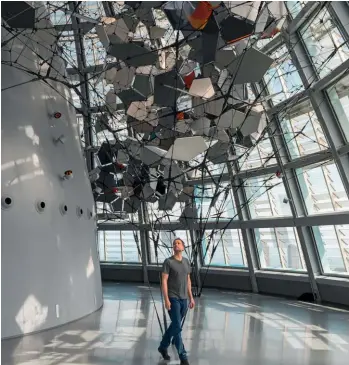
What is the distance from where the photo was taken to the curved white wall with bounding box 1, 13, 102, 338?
798 cm

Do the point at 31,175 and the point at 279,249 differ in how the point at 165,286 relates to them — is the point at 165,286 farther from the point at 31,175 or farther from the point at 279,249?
the point at 279,249

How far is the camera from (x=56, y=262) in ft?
28.8

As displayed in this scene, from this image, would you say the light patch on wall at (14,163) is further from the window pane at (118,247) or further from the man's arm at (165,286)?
the window pane at (118,247)

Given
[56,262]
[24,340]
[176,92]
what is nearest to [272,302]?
[56,262]

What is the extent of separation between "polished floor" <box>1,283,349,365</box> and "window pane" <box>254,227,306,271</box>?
8.65ft

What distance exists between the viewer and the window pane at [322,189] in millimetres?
11180

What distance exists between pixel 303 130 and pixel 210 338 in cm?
661

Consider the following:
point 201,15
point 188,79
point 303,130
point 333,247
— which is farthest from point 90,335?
point 303,130

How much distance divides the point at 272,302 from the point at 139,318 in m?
4.17

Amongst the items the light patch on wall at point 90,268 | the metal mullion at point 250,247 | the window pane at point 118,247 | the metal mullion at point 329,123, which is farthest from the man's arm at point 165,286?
the window pane at point 118,247

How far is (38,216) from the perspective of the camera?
8562 millimetres

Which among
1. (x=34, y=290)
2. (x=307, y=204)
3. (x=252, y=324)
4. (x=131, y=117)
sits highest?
(x=131, y=117)

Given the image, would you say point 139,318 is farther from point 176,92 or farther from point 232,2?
point 232,2

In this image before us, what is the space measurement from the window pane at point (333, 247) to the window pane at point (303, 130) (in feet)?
7.34
